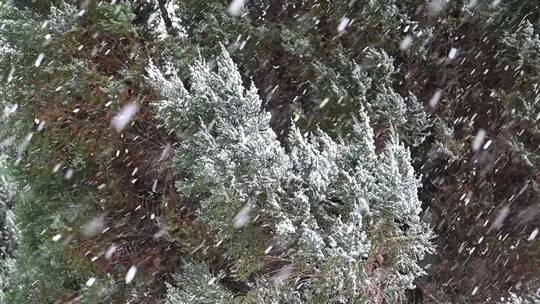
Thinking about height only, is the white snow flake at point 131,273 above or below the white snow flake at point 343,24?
below

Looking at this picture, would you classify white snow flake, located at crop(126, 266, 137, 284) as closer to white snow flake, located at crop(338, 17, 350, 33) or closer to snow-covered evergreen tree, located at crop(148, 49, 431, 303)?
snow-covered evergreen tree, located at crop(148, 49, 431, 303)

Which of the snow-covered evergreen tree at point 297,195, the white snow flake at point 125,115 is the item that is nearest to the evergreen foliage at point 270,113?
the white snow flake at point 125,115

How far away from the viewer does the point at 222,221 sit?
20.2ft

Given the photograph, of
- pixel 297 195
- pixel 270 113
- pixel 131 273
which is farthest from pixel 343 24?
pixel 131 273

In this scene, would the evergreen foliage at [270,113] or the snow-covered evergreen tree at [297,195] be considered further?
the evergreen foliage at [270,113]

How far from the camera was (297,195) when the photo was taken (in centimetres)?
581

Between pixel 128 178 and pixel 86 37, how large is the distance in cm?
205

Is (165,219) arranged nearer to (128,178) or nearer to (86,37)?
(128,178)

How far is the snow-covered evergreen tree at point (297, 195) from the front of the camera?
570cm

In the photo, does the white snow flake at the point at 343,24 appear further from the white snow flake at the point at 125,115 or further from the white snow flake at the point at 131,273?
the white snow flake at the point at 131,273

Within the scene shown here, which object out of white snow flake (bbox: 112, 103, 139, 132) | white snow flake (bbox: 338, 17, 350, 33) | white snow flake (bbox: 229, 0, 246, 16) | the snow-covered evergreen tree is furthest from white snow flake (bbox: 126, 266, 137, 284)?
white snow flake (bbox: 338, 17, 350, 33)

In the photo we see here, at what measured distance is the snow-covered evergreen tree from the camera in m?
5.70

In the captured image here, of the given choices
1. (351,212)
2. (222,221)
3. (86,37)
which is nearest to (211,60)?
(86,37)

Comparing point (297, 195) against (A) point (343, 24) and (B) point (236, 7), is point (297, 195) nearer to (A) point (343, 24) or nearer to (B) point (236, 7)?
(A) point (343, 24)
